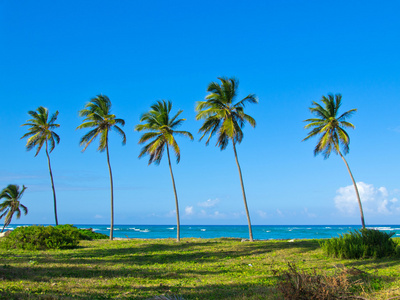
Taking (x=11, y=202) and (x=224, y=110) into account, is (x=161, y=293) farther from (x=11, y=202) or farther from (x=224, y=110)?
(x=11, y=202)

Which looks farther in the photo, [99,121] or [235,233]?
[235,233]

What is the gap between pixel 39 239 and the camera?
2042 centimetres

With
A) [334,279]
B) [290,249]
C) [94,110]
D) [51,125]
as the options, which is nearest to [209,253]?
[290,249]

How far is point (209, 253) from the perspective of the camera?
60.1ft

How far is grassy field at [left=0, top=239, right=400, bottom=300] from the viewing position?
27.5 ft

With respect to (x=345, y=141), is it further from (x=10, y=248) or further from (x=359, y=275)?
(x=10, y=248)

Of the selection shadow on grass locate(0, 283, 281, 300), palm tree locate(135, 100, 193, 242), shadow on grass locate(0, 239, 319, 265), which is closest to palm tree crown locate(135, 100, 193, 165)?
palm tree locate(135, 100, 193, 242)

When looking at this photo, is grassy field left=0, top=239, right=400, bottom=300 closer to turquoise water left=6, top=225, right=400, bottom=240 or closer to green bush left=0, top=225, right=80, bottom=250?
green bush left=0, top=225, right=80, bottom=250

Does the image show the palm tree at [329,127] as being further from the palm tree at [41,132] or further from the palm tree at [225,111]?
the palm tree at [41,132]

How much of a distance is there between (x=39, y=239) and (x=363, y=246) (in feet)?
60.2

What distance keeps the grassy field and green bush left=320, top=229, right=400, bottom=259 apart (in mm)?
683

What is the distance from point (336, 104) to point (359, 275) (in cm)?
2484

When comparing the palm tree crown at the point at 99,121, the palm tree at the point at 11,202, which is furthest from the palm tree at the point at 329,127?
the palm tree at the point at 11,202

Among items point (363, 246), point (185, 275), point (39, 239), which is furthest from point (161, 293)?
point (39, 239)
